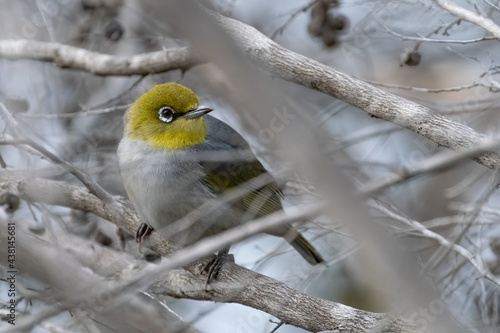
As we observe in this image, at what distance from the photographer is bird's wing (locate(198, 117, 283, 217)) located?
487 cm

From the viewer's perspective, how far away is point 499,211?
15.8 ft

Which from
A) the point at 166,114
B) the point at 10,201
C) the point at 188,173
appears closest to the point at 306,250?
the point at 188,173

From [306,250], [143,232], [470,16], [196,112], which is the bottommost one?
[143,232]

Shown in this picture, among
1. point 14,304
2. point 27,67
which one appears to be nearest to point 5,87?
point 27,67

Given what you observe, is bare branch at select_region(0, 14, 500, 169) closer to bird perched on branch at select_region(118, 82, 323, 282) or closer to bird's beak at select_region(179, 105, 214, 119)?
bird's beak at select_region(179, 105, 214, 119)

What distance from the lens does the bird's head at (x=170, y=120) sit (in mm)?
4918

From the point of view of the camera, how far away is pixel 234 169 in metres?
4.99

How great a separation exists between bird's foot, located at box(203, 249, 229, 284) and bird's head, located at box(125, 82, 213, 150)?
3.05 feet

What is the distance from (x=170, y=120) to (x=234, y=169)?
66 centimetres

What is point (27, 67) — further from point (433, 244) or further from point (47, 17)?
point (433, 244)

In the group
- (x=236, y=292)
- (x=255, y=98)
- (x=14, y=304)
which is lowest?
(x=14, y=304)

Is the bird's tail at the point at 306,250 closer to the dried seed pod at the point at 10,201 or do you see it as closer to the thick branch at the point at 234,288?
the thick branch at the point at 234,288

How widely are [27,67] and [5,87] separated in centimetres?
65

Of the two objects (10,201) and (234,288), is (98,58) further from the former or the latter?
(234,288)
